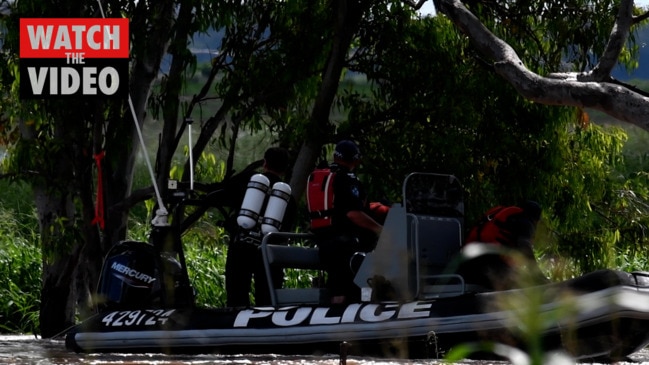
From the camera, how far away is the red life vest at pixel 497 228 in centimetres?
844

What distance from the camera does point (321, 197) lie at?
9258 millimetres

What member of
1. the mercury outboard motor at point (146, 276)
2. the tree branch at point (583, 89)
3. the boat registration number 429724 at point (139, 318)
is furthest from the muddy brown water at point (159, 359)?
the tree branch at point (583, 89)

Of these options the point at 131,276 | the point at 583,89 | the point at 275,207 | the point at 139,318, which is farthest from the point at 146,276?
the point at 583,89

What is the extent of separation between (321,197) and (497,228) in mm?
1424

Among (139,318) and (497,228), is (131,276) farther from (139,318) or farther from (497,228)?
(497,228)

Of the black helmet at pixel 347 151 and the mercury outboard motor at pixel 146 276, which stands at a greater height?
the black helmet at pixel 347 151

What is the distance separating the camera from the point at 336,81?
13.9m

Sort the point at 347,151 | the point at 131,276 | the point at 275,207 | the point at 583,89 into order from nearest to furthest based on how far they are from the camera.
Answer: the point at 347,151 < the point at 275,207 < the point at 583,89 < the point at 131,276

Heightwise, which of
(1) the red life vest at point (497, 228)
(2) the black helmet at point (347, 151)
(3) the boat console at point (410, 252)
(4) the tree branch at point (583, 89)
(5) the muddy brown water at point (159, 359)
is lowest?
(5) the muddy brown water at point (159, 359)

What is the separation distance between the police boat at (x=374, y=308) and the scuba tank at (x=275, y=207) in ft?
0.18

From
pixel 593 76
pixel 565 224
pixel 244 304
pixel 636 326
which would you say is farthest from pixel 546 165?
pixel 636 326

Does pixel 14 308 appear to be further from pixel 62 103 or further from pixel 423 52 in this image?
pixel 423 52

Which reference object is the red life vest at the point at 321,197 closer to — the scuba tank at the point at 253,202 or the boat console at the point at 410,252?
the boat console at the point at 410,252

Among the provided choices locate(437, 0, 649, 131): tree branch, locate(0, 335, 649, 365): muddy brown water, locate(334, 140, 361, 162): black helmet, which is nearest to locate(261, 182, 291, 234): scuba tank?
locate(334, 140, 361, 162): black helmet
